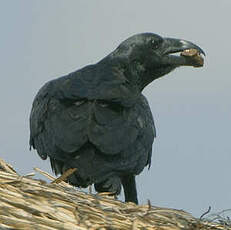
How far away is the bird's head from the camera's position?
11.7 m

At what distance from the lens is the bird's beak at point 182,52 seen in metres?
12.0

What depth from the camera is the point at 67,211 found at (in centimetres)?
650

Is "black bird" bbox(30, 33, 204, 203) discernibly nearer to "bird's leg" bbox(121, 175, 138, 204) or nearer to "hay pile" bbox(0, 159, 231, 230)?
"bird's leg" bbox(121, 175, 138, 204)

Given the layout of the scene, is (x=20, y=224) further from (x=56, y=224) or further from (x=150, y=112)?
(x=150, y=112)

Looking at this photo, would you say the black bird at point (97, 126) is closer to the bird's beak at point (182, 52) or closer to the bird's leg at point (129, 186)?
the bird's leg at point (129, 186)

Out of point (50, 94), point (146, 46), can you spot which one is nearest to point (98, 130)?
point (50, 94)

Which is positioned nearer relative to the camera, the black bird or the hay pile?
the hay pile

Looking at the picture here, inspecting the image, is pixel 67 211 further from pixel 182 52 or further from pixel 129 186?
pixel 182 52

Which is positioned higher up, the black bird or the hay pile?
the black bird

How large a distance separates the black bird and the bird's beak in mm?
686

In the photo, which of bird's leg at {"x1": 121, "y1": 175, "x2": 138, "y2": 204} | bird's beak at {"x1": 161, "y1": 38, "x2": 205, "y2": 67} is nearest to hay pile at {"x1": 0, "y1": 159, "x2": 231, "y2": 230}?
bird's leg at {"x1": 121, "y1": 175, "x2": 138, "y2": 204}

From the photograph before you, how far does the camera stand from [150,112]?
11055 millimetres

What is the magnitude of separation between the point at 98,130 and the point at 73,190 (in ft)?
8.39

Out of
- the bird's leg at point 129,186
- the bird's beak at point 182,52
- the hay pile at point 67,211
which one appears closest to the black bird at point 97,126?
the bird's leg at point 129,186
